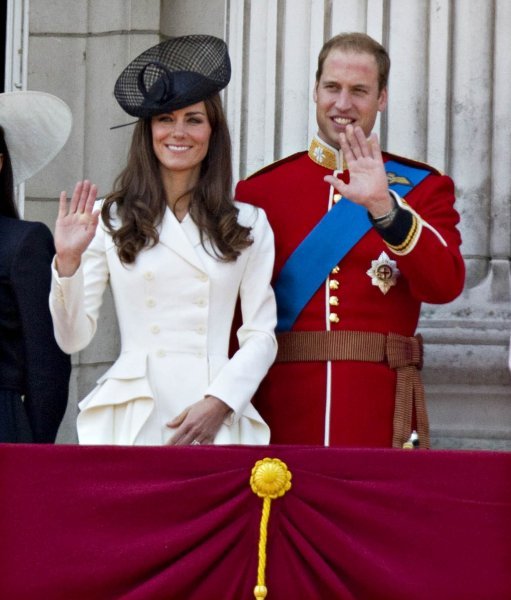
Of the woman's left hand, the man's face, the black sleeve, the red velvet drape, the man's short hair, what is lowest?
the red velvet drape

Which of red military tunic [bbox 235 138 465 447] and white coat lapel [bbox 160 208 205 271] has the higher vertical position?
white coat lapel [bbox 160 208 205 271]

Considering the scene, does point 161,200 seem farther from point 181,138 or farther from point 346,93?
point 346,93

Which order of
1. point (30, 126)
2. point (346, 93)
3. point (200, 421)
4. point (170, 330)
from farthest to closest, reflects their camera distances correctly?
point (30, 126)
point (346, 93)
point (170, 330)
point (200, 421)

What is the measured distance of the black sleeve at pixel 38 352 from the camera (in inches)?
215

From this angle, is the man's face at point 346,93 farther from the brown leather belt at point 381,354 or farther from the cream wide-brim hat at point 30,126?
the cream wide-brim hat at point 30,126

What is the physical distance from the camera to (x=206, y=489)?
14.9 ft

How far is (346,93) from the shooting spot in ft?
18.7

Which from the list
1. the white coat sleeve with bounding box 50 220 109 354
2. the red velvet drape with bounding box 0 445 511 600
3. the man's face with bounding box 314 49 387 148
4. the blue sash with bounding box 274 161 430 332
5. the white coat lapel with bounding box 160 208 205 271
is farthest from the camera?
the man's face with bounding box 314 49 387 148

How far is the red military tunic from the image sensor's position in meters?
5.48

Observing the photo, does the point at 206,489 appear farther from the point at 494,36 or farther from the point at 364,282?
the point at 494,36

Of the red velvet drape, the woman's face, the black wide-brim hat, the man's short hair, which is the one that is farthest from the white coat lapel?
the red velvet drape

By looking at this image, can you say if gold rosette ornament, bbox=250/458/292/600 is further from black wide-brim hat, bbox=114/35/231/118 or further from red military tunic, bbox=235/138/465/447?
black wide-brim hat, bbox=114/35/231/118

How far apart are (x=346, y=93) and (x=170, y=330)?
934 mm

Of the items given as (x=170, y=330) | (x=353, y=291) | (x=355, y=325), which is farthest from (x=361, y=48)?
(x=170, y=330)
